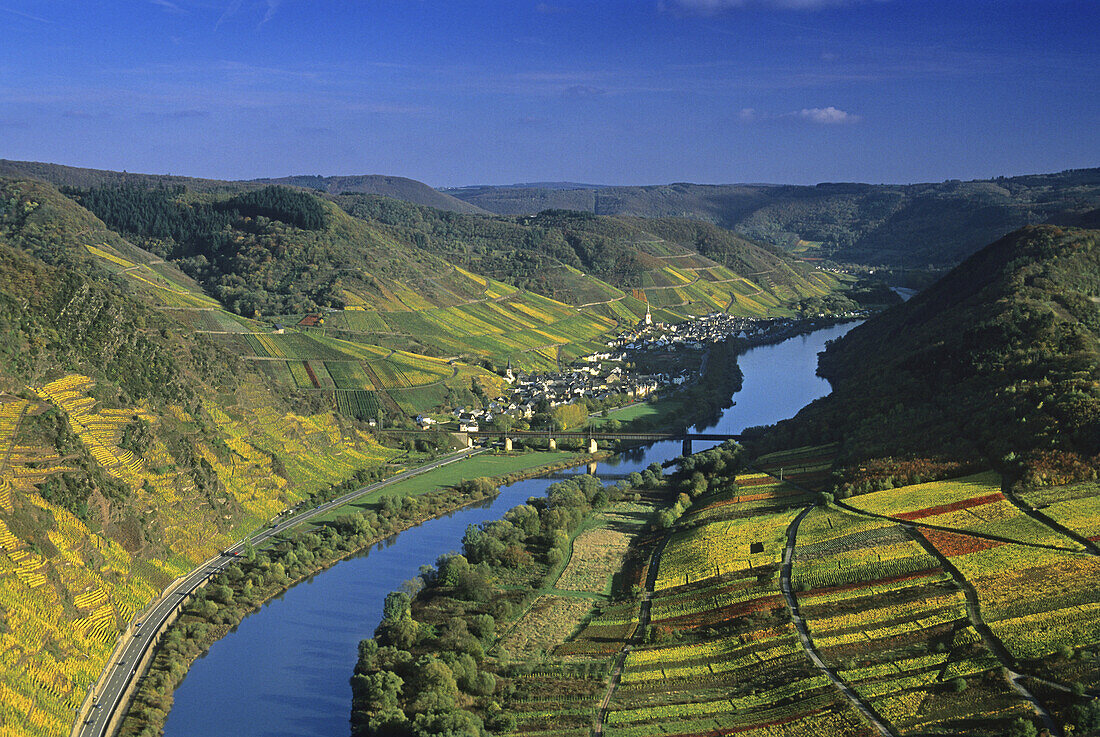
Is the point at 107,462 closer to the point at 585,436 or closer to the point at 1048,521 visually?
the point at 585,436

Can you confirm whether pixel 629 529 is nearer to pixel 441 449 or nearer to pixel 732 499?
pixel 732 499

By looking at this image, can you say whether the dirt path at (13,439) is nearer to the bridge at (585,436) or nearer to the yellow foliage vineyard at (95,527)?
the yellow foliage vineyard at (95,527)

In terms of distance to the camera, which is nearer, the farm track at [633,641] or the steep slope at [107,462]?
the farm track at [633,641]

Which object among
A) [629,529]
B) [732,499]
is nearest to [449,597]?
[629,529]

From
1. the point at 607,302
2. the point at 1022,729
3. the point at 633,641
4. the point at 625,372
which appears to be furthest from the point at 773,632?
the point at 607,302

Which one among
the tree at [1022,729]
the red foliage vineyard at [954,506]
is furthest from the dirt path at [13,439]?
the red foliage vineyard at [954,506]
